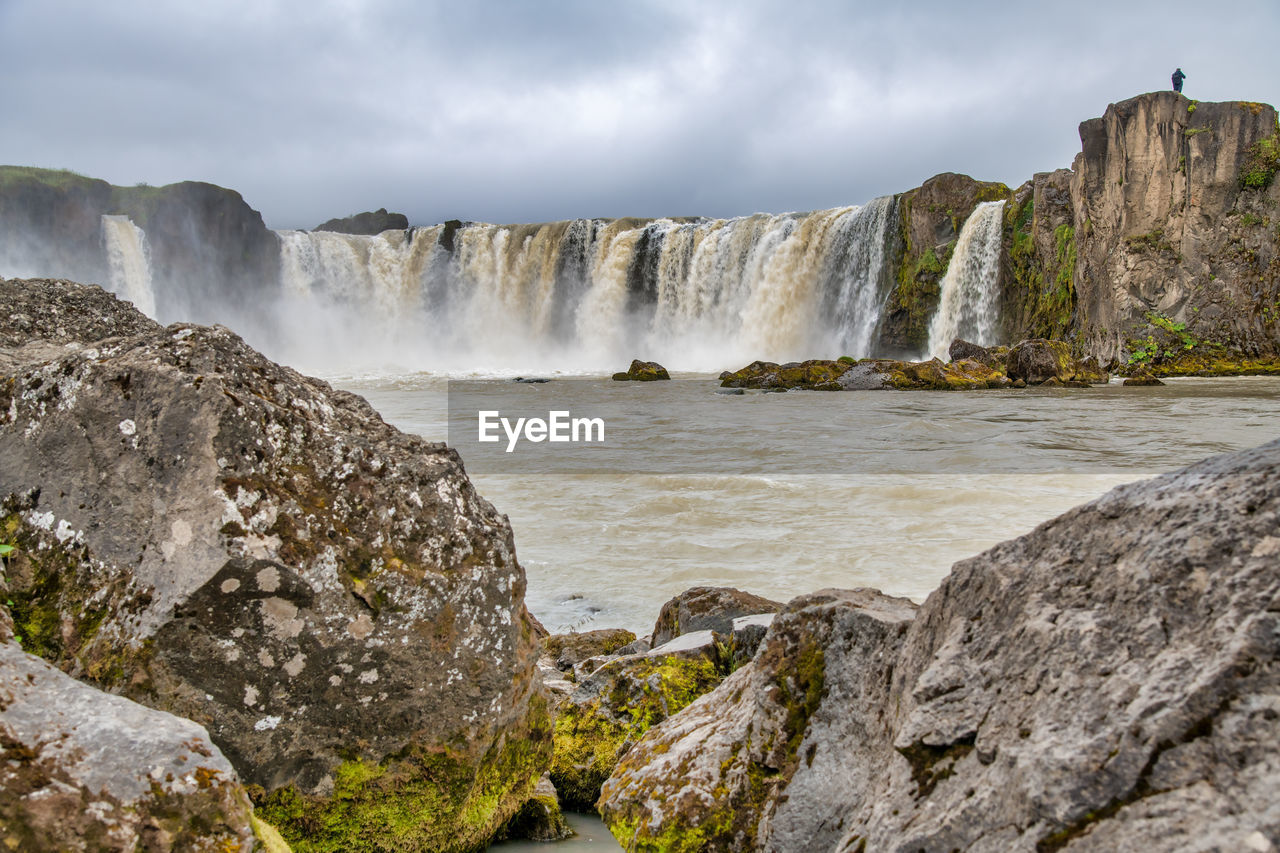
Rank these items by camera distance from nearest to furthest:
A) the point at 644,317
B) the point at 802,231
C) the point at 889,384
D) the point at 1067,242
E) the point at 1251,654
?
1. the point at 1251,654
2. the point at 889,384
3. the point at 1067,242
4. the point at 802,231
5. the point at 644,317

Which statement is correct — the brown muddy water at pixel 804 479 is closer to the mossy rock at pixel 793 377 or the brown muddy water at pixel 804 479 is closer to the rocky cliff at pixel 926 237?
the mossy rock at pixel 793 377

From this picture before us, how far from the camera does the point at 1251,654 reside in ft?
3.71

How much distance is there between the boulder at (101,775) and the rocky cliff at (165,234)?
5636 cm

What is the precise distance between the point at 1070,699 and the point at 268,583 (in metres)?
1.86

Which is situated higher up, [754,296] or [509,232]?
[509,232]

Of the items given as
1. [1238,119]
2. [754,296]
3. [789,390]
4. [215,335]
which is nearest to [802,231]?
[754,296]

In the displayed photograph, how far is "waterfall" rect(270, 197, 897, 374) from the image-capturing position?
1555 inches

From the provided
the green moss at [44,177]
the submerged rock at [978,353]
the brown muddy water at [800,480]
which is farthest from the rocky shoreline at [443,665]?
the green moss at [44,177]

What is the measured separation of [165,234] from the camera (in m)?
54.5

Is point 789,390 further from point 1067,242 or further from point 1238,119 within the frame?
point 1238,119

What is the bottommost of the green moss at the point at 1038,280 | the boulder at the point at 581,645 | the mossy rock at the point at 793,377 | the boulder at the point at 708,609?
the boulder at the point at 581,645

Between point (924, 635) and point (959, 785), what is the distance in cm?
46

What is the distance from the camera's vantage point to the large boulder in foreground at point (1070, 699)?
1116 mm

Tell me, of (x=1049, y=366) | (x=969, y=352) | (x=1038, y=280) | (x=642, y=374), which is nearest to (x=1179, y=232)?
(x=1038, y=280)
